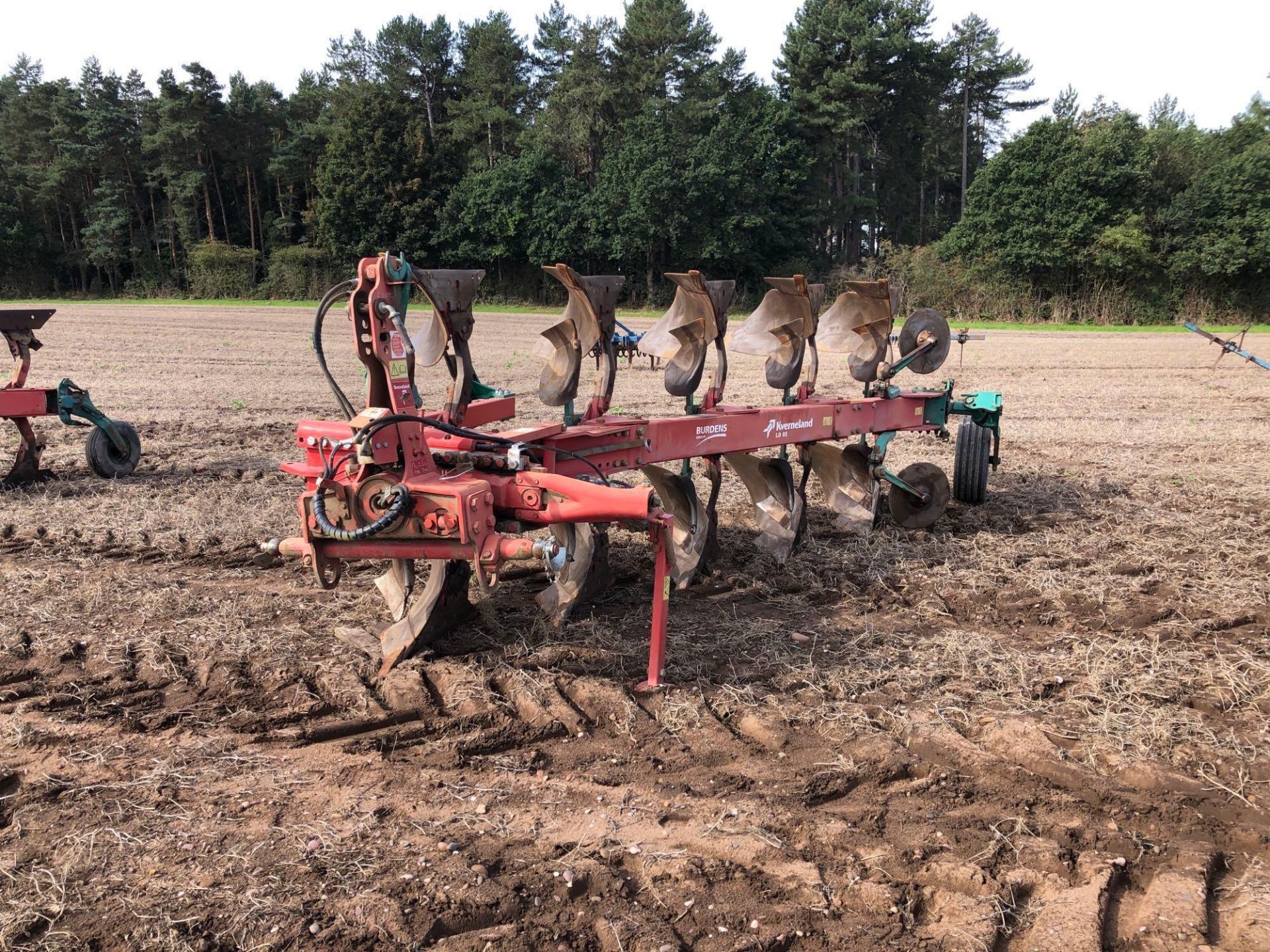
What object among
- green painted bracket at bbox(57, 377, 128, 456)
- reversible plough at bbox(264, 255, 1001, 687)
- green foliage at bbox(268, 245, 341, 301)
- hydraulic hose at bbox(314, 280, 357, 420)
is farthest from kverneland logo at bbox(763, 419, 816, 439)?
green foliage at bbox(268, 245, 341, 301)

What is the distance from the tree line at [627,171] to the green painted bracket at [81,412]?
31.3 m

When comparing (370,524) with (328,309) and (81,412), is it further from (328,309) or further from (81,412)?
(81,412)

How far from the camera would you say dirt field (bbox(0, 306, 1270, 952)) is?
261cm

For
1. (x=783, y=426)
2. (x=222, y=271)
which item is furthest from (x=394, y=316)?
(x=222, y=271)

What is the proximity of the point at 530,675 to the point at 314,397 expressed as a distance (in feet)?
34.9

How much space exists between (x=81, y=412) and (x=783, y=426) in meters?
6.04

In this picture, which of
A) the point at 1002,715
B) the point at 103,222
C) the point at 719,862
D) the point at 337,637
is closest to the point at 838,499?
the point at 1002,715

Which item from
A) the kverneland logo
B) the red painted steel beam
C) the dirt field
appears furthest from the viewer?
the red painted steel beam

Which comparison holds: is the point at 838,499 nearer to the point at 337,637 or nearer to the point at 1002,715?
the point at 1002,715

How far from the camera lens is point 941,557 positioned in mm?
6059

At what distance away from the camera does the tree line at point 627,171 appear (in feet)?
119

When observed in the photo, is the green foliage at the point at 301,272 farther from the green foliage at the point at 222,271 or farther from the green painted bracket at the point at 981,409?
the green painted bracket at the point at 981,409

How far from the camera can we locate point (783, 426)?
5.85m

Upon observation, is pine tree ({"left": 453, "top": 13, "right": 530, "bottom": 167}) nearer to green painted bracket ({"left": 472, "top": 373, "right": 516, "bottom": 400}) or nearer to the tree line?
the tree line
